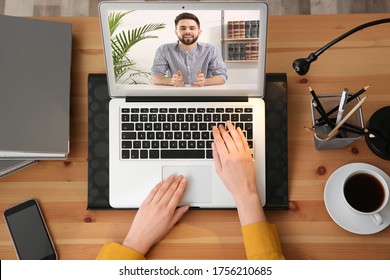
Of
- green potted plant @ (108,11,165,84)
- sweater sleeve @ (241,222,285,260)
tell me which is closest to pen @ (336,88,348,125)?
sweater sleeve @ (241,222,285,260)

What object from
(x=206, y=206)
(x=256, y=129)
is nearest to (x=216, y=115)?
(x=256, y=129)

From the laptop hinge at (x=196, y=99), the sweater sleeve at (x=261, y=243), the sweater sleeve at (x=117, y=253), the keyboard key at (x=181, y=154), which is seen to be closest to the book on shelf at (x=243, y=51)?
the laptop hinge at (x=196, y=99)

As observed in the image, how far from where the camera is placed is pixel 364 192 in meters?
0.80

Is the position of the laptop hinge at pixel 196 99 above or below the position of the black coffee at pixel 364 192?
above

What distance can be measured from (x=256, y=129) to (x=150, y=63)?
26 cm

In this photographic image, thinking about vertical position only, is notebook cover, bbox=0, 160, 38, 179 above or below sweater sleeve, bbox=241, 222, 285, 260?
above

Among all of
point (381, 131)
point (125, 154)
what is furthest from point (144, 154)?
point (381, 131)

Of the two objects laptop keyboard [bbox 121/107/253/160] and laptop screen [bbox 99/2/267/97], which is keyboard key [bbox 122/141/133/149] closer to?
laptop keyboard [bbox 121/107/253/160]

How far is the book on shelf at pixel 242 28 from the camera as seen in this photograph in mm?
747

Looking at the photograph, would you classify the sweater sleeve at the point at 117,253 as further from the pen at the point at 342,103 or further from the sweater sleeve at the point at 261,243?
the pen at the point at 342,103

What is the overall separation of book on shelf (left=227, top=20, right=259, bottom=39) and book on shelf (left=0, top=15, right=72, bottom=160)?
36cm

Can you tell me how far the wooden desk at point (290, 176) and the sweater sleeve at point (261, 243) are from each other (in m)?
0.04

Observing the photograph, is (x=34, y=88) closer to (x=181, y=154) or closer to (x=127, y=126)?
(x=127, y=126)

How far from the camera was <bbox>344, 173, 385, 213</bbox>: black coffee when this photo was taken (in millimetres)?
784
